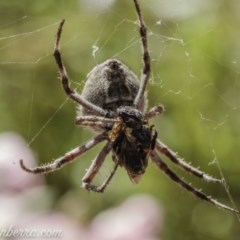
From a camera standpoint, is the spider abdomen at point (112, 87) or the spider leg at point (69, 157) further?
the spider leg at point (69, 157)

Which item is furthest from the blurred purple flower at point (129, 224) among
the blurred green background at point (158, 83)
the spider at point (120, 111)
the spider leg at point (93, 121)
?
the blurred green background at point (158, 83)

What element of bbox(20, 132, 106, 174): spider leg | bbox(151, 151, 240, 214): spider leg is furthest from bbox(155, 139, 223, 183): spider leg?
bbox(20, 132, 106, 174): spider leg

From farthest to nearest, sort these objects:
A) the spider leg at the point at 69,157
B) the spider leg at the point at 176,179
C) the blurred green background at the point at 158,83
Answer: the blurred green background at the point at 158,83
the spider leg at the point at 176,179
the spider leg at the point at 69,157

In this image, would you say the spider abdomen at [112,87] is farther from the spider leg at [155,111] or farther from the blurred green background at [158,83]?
the blurred green background at [158,83]

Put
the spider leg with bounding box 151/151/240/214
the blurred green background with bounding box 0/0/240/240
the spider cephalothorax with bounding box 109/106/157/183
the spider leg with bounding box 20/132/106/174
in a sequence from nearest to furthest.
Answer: the spider cephalothorax with bounding box 109/106/157/183
the spider leg with bounding box 20/132/106/174
the spider leg with bounding box 151/151/240/214
the blurred green background with bounding box 0/0/240/240

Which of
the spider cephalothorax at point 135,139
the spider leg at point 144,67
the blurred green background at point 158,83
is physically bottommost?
the blurred green background at point 158,83

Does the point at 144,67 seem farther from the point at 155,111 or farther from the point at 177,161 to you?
the point at 177,161

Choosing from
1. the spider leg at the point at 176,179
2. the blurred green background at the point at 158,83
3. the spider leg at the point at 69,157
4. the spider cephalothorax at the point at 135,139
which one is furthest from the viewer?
the blurred green background at the point at 158,83

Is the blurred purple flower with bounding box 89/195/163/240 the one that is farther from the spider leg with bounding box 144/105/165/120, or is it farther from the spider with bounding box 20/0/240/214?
the spider leg with bounding box 144/105/165/120

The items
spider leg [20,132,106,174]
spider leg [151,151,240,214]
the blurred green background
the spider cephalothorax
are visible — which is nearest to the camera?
the spider cephalothorax
